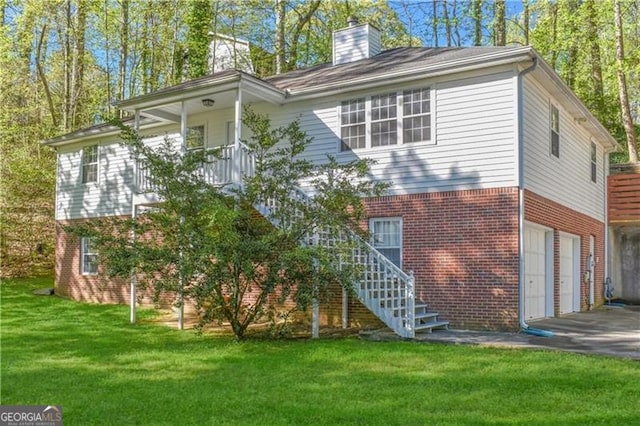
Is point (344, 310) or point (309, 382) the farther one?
point (344, 310)

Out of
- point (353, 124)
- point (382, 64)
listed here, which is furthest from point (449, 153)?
point (382, 64)

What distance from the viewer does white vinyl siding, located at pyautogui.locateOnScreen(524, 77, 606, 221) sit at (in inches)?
483

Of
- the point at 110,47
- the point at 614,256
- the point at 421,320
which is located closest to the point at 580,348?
the point at 421,320

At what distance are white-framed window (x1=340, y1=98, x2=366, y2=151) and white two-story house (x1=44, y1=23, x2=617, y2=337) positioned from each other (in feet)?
0.09

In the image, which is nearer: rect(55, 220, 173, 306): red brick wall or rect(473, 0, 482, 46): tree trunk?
rect(55, 220, 173, 306): red brick wall

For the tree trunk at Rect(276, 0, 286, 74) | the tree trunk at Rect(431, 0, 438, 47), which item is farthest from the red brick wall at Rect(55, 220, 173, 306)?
the tree trunk at Rect(431, 0, 438, 47)

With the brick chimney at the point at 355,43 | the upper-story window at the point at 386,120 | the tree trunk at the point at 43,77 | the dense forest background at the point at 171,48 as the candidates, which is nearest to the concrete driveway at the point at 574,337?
the upper-story window at the point at 386,120

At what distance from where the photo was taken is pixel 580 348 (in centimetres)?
942

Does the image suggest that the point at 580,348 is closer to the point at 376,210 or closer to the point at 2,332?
the point at 376,210

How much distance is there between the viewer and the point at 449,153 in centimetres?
1214

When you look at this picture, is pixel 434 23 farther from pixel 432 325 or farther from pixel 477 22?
pixel 432 325

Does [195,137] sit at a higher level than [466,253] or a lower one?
higher

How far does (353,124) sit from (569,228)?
6.54 m

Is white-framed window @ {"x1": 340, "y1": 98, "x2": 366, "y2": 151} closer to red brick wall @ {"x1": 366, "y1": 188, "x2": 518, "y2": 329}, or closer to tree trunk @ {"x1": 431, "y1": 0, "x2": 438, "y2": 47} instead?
red brick wall @ {"x1": 366, "y1": 188, "x2": 518, "y2": 329}
